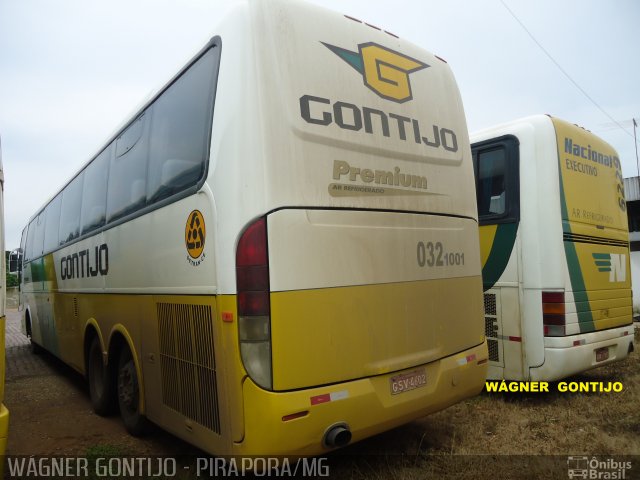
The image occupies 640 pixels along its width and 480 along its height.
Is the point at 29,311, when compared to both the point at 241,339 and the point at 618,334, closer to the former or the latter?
the point at 241,339

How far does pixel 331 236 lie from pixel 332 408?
1.07 metres

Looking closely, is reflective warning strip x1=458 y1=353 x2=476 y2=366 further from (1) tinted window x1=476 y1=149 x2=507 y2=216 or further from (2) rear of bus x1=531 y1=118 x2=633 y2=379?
(1) tinted window x1=476 y1=149 x2=507 y2=216

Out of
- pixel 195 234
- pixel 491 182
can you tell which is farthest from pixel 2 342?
pixel 491 182

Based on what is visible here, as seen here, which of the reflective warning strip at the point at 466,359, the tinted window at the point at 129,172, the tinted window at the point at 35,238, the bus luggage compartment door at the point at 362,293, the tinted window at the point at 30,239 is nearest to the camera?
the bus luggage compartment door at the point at 362,293

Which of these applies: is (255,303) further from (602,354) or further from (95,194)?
(602,354)

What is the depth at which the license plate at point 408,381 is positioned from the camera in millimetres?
3507

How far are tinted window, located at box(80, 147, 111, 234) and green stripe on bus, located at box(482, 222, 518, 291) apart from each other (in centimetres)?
431

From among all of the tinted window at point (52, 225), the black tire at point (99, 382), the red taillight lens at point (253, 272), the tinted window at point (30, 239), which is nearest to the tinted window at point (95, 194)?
the black tire at point (99, 382)

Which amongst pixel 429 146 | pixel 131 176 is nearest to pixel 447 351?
pixel 429 146

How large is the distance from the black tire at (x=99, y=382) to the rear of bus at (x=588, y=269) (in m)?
4.55

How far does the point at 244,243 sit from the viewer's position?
3.02 metres

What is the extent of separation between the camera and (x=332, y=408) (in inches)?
124

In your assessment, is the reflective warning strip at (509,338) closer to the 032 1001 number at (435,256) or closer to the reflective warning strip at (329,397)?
the 032 1001 number at (435,256)

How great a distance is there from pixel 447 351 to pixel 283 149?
2014 millimetres
